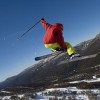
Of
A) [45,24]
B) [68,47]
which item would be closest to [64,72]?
[45,24]

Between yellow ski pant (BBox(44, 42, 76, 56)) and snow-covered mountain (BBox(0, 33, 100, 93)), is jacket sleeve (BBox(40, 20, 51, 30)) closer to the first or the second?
yellow ski pant (BBox(44, 42, 76, 56))

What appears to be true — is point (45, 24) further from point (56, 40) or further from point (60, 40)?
point (60, 40)

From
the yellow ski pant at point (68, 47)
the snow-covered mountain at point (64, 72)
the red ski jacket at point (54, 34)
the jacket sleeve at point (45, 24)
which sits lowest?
the yellow ski pant at point (68, 47)

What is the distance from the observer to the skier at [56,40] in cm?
1162

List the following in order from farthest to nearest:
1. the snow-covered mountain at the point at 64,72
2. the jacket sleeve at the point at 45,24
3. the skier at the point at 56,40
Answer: the snow-covered mountain at the point at 64,72 < the jacket sleeve at the point at 45,24 < the skier at the point at 56,40

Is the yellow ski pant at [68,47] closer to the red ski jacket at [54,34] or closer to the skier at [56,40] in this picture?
the skier at [56,40]

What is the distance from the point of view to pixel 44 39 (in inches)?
480

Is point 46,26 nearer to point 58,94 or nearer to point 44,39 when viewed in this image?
point 44,39

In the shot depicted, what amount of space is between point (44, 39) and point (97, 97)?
1474cm

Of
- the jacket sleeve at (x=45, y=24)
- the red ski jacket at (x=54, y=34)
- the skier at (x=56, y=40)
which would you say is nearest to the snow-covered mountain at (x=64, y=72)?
the jacket sleeve at (x=45, y=24)

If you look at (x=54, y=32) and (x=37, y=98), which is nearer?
(x=54, y=32)

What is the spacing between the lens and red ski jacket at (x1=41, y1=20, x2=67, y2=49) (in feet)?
38.2

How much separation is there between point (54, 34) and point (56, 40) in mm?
313

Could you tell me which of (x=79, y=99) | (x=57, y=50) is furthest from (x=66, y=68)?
(x=57, y=50)
